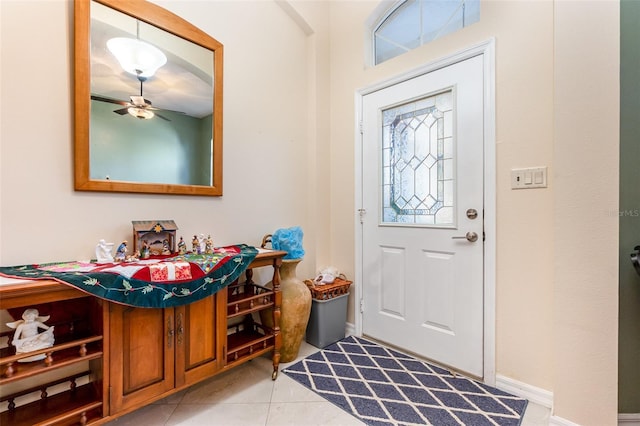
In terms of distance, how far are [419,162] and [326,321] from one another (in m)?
1.44

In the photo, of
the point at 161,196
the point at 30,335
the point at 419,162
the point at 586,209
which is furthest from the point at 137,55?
the point at 586,209

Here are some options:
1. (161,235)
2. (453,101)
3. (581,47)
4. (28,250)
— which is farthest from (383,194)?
(28,250)

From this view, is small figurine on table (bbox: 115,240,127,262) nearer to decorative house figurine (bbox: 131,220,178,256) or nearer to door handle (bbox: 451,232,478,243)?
decorative house figurine (bbox: 131,220,178,256)

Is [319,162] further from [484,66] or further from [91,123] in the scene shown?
[91,123]

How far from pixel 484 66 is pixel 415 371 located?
2.04 meters

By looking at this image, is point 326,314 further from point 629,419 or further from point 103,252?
point 629,419

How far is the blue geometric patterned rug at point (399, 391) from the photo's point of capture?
1549mm

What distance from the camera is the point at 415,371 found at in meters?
1.99

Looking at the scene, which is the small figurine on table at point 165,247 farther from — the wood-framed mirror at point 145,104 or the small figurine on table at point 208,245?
the wood-framed mirror at point 145,104

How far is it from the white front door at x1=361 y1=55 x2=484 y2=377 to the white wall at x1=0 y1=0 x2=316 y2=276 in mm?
627

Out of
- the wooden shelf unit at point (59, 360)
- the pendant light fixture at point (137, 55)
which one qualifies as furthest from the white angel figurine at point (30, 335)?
the pendant light fixture at point (137, 55)

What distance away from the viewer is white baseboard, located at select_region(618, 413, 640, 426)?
145cm

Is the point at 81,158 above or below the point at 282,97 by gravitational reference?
below

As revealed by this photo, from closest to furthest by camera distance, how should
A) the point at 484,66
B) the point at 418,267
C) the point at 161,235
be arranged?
the point at 161,235, the point at 484,66, the point at 418,267
